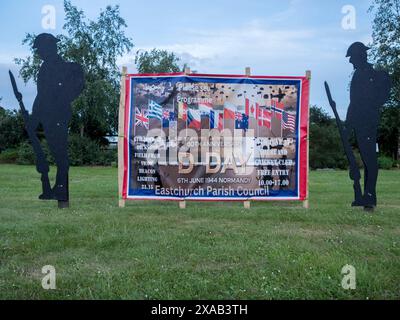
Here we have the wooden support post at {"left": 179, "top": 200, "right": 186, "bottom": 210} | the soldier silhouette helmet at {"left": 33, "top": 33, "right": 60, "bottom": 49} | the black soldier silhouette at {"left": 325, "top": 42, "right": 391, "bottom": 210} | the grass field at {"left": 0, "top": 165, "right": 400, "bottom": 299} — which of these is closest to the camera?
the grass field at {"left": 0, "top": 165, "right": 400, "bottom": 299}

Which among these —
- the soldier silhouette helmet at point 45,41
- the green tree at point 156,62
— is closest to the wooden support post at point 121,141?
the soldier silhouette helmet at point 45,41

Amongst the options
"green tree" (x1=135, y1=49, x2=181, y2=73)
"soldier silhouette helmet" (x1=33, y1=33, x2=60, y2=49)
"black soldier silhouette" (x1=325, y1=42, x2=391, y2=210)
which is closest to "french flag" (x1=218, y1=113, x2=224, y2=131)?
"black soldier silhouette" (x1=325, y1=42, x2=391, y2=210)

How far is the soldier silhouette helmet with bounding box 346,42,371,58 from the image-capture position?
922 cm

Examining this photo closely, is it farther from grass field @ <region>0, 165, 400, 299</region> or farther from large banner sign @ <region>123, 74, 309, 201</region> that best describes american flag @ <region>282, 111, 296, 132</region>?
grass field @ <region>0, 165, 400, 299</region>

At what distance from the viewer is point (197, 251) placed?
612 cm

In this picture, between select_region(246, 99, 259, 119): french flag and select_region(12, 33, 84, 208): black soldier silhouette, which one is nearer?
select_region(12, 33, 84, 208): black soldier silhouette

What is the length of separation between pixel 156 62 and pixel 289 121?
37605mm

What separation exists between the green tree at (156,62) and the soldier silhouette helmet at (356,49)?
36.8 metres

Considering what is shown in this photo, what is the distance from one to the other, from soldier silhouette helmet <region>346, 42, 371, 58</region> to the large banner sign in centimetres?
103

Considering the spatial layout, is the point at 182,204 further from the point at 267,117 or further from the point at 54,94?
the point at 54,94

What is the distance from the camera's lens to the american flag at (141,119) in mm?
9828

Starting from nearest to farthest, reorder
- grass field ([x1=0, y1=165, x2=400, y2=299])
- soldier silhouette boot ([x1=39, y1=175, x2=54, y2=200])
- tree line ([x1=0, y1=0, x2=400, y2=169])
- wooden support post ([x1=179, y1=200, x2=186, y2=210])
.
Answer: grass field ([x1=0, y1=165, x2=400, y2=299])
soldier silhouette boot ([x1=39, y1=175, x2=54, y2=200])
wooden support post ([x1=179, y1=200, x2=186, y2=210])
tree line ([x1=0, y1=0, x2=400, y2=169])

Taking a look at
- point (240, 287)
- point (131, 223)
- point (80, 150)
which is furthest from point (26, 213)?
point (80, 150)

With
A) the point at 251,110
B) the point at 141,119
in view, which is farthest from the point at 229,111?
the point at 141,119
